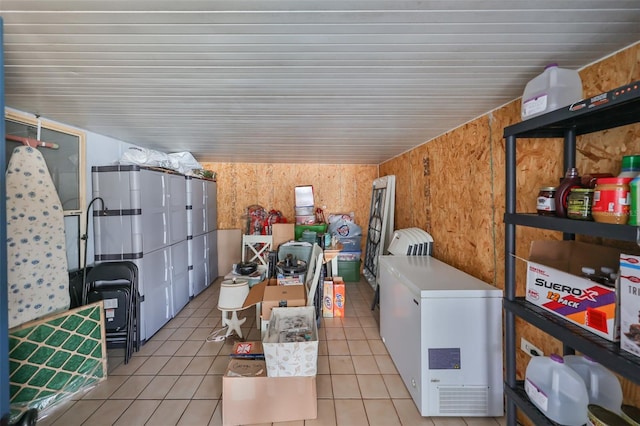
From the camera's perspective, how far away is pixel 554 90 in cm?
128

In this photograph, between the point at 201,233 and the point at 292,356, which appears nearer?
the point at 292,356

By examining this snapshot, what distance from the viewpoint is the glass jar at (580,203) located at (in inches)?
37.5

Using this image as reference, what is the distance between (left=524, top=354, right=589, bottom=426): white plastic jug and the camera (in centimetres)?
106

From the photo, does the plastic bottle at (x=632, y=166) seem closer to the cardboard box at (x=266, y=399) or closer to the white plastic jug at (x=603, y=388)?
the white plastic jug at (x=603, y=388)

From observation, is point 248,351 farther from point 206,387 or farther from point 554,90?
point 554,90

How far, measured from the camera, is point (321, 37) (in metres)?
1.17

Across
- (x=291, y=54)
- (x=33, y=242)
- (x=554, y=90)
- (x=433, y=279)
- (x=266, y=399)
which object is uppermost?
(x=291, y=54)

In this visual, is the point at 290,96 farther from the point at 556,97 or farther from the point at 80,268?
the point at 80,268

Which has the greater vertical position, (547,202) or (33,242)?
(547,202)

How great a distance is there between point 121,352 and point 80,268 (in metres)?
0.91

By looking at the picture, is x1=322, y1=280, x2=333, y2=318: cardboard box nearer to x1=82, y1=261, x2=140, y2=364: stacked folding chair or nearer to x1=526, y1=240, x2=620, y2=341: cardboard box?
x1=82, y1=261, x2=140, y2=364: stacked folding chair

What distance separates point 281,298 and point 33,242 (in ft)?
6.21

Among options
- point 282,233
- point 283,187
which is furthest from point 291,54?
point 283,187

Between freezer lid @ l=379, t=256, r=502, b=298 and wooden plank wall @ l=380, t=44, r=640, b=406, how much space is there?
7.8 inches
